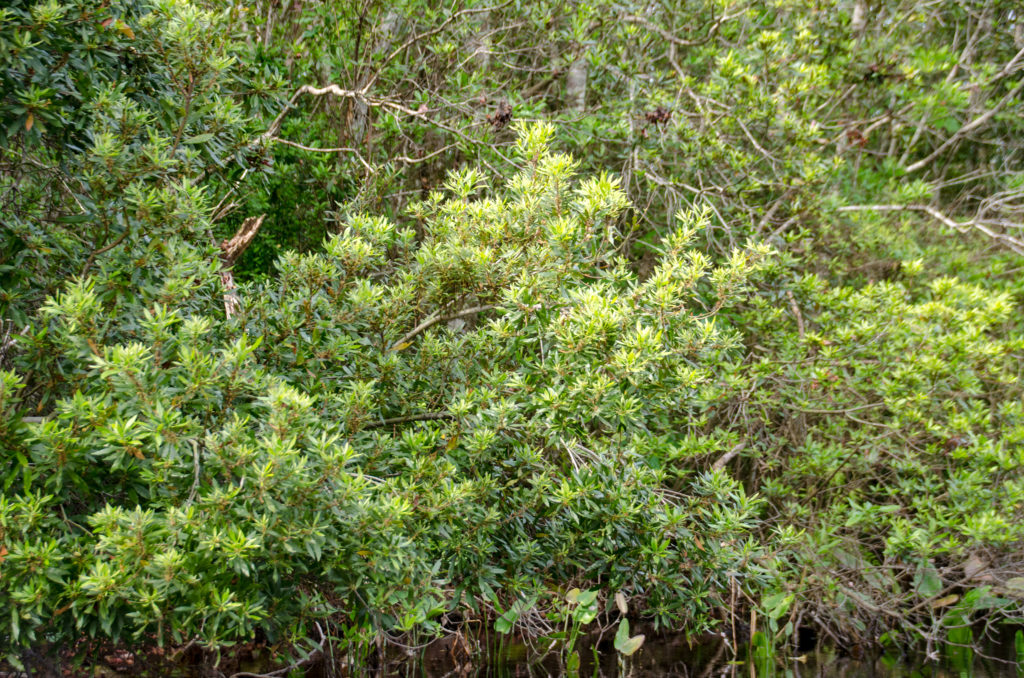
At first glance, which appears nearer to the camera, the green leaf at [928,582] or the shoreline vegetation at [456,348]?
the shoreline vegetation at [456,348]

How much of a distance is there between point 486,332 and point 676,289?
3.17ft

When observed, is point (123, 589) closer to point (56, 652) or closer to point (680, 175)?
point (56, 652)

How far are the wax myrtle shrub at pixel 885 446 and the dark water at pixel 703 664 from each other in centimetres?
25

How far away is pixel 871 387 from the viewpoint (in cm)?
645

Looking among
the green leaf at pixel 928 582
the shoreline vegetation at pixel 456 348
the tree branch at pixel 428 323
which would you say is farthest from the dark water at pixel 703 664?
the tree branch at pixel 428 323

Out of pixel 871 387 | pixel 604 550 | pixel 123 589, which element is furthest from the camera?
pixel 871 387

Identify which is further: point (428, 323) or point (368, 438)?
point (428, 323)

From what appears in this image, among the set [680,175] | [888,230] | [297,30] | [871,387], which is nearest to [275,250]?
[297,30]

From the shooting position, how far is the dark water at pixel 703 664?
19.2ft

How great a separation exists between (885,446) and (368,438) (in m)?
4.39

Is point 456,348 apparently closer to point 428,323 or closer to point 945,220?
point 428,323

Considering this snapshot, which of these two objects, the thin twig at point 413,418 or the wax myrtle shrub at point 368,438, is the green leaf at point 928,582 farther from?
the thin twig at point 413,418

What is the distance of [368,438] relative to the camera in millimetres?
4070

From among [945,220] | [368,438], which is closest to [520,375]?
[368,438]
